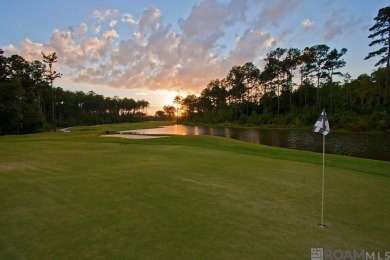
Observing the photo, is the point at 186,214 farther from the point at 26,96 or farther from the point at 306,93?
the point at 306,93

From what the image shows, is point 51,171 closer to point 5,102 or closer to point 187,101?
point 5,102

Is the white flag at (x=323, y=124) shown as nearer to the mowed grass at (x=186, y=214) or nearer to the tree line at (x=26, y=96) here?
the mowed grass at (x=186, y=214)

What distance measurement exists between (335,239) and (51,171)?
391 inches

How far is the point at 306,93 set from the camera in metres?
82.4

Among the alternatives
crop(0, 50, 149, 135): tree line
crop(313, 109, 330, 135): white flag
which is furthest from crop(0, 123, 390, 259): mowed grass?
crop(0, 50, 149, 135): tree line

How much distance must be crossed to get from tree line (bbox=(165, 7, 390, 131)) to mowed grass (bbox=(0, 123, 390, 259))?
156 feet

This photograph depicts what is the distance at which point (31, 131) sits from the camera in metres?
50.6

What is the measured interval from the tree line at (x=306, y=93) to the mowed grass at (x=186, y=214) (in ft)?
156

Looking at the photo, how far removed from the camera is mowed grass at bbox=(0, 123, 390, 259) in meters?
4.23

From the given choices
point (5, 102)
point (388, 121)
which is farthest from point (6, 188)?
point (388, 121)

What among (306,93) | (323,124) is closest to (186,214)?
(323,124)

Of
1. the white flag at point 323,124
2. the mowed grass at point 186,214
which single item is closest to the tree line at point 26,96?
the mowed grass at point 186,214

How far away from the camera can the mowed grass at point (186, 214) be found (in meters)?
4.23

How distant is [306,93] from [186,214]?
85303 mm
